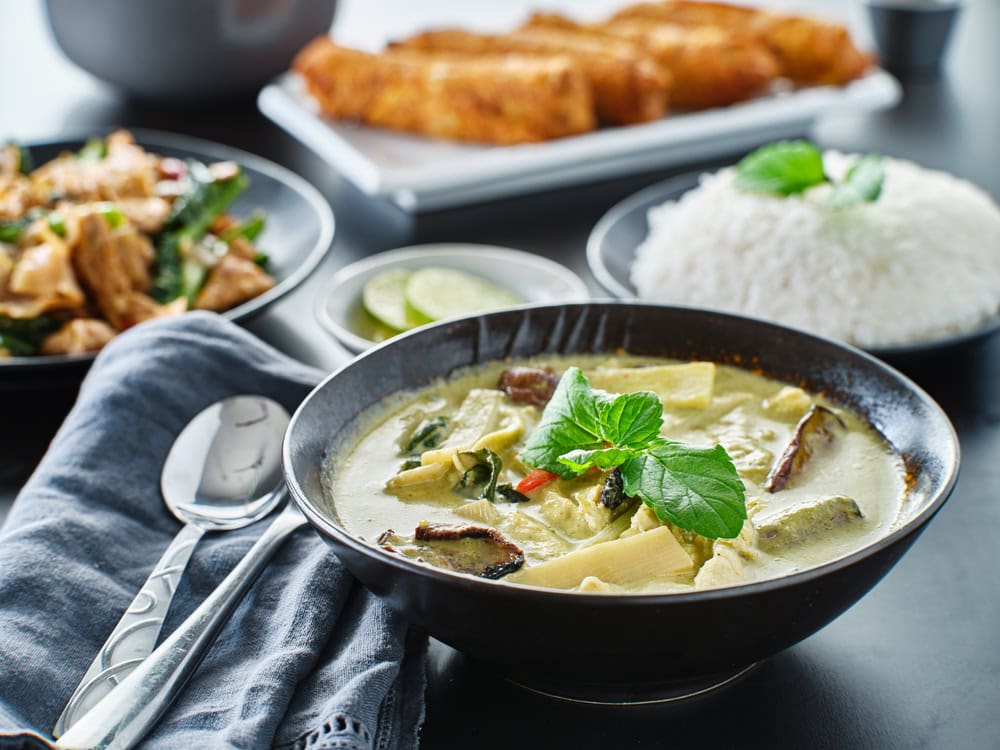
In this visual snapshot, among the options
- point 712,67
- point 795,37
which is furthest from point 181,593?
point 795,37

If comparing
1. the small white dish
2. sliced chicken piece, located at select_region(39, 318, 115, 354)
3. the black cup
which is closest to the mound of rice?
the small white dish

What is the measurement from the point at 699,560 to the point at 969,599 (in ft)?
1.92

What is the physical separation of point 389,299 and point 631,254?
63 centimetres

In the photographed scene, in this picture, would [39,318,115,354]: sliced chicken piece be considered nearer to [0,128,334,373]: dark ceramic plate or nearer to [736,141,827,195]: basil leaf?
[0,128,334,373]: dark ceramic plate

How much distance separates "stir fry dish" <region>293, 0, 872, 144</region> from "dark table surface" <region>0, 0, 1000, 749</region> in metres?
0.25

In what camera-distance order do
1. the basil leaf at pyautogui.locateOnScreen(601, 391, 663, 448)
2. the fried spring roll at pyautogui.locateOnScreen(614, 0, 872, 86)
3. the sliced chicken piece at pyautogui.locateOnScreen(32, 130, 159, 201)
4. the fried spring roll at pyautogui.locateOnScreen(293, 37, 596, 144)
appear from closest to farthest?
the basil leaf at pyautogui.locateOnScreen(601, 391, 663, 448) → the sliced chicken piece at pyautogui.locateOnScreen(32, 130, 159, 201) → the fried spring roll at pyautogui.locateOnScreen(293, 37, 596, 144) → the fried spring roll at pyautogui.locateOnScreen(614, 0, 872, 86)

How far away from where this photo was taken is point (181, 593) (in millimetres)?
1613

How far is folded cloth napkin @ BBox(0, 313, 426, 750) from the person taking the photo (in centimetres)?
134

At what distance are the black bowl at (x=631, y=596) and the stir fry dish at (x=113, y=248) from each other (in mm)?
836

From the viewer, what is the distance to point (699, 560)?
1.36m

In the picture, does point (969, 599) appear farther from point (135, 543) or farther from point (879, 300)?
point (135, 543)

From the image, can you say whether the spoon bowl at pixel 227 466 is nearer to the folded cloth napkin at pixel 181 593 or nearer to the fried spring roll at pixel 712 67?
the folded cloth napkin at pixel 181 593

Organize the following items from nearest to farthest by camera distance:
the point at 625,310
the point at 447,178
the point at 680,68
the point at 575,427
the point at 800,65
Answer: the point at 575,427
the point at 625,310
the point at 447,178
the point at 680,68
the point at 800,65

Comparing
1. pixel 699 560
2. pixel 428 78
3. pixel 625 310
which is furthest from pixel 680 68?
pixel 699 560
